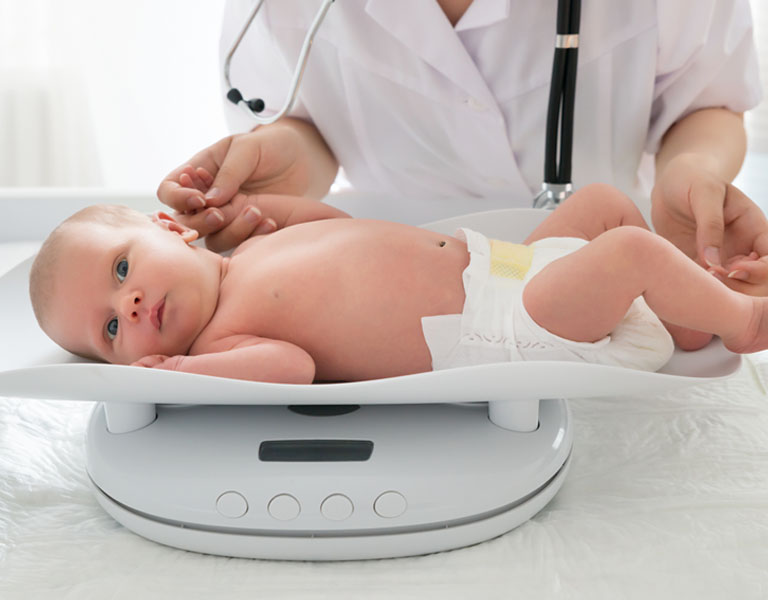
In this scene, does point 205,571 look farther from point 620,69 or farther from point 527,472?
point 620,69

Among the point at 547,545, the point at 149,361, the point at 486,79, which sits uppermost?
the point at 486,79

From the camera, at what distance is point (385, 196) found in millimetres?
1061

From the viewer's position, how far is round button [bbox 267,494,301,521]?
0.58m

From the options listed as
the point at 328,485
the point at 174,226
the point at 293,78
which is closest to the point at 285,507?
the point at 328,485

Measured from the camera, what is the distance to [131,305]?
70 centimetres

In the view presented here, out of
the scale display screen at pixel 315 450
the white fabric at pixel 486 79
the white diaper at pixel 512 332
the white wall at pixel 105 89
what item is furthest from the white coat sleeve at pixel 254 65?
the white wall at pixel 105 89

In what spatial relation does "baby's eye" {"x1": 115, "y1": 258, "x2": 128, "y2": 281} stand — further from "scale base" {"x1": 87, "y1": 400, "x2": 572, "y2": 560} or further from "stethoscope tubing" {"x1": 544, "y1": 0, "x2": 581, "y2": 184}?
"stethoscope tubing" {"x1": 544, "y1": 0, "x2": 581, "y2": 184}

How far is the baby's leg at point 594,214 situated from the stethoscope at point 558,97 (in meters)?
0.06

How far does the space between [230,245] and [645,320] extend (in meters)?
0.45

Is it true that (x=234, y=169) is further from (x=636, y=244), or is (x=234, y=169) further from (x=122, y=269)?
(x=636, y=244)

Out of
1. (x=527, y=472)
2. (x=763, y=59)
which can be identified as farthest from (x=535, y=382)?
(x=763, y=59)

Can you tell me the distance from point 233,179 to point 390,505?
0.43 meters

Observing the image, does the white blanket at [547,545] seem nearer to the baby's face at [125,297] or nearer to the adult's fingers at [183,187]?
Result: the baby's face at [125,297]

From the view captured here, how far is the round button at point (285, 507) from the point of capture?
58 cm
